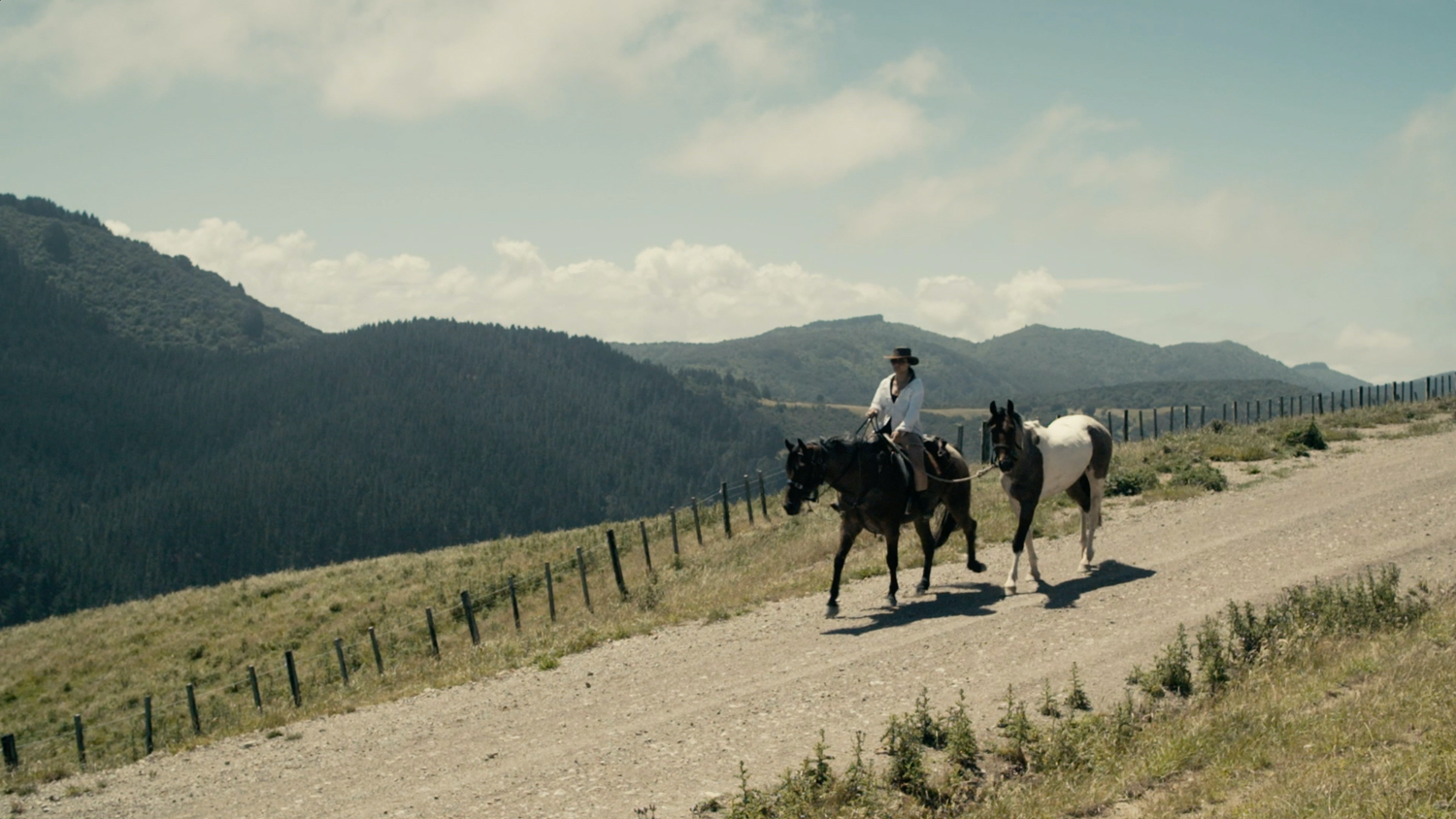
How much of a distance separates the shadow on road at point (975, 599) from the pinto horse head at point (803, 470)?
6.09 feet

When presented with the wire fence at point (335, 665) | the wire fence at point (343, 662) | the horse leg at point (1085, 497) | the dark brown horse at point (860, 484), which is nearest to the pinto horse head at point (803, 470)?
the dark brown horse at point (860, 484)

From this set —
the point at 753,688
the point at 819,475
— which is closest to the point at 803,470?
the point at 819,475

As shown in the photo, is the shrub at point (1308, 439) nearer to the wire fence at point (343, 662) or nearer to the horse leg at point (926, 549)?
the wire fence at point (343, 662)

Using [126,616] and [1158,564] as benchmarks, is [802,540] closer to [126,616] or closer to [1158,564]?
[1158,564]

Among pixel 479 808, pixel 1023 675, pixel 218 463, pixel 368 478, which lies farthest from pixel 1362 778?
pixel 218 463

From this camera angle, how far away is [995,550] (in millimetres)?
16516

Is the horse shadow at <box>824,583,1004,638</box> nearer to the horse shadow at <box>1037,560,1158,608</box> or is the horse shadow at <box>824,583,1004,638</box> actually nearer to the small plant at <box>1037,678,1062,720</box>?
the horse shadow at <box>1037,560,1158,608</box>

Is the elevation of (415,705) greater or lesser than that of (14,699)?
greater

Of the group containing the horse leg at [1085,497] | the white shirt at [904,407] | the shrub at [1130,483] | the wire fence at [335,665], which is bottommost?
the wire fence at [335,665]

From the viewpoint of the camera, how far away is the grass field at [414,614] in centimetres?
1655

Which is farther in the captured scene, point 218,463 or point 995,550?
point 218,463

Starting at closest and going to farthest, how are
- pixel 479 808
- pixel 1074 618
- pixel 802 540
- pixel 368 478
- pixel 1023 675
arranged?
pixel 479 808 → pixel 1023 675 → pixel 1074 618 → pixel 802 540 → pixel 368 478

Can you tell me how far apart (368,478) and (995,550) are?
187m

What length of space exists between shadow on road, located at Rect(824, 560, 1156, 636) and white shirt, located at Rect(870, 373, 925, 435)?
242 cm
